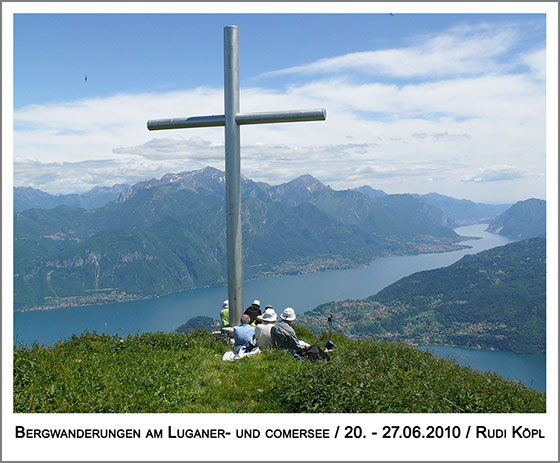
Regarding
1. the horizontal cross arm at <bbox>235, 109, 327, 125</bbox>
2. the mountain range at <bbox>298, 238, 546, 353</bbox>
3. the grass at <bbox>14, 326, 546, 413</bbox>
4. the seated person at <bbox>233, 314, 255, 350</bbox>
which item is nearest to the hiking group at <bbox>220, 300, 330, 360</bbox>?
the seated person at <bbox>233, 314, 255, 350</bbox>

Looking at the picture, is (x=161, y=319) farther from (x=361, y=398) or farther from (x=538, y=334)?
(x=361, y=398)

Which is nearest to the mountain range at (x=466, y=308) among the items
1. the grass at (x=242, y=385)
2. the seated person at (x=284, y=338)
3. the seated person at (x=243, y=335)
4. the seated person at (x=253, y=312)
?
the seated person at (x=253, y=312)

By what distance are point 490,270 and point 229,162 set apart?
18787 cm

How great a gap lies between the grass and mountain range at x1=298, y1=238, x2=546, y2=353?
105m

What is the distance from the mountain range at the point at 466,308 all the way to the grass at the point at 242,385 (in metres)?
105

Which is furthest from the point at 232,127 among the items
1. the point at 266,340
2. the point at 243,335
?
the point at 266,340

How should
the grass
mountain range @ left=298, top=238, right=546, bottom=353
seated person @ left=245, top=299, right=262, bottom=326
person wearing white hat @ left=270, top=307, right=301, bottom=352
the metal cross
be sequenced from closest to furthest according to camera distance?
the grass < person wearing white hat @ left=270, top=307, right=301, bottom=352 < the metal cross < seated person @ left=245, top=299, right=262, bottom=326 < mountain range @ left=298, top=238, right=546, bottom=353

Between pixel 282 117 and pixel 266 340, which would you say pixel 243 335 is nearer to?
pixel 266 340

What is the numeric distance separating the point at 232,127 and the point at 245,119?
30 centimetres

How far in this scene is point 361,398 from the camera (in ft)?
15.6

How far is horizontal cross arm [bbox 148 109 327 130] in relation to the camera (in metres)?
8.61

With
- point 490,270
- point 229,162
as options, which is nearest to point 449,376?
point 229,162

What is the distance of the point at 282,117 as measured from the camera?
879cm

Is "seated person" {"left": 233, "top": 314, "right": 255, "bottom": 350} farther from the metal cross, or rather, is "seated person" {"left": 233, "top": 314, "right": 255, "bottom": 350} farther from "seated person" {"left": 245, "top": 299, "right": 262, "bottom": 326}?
"seated person" {"left": 245, "top": 299, "right": 262, "bottom": 326}
